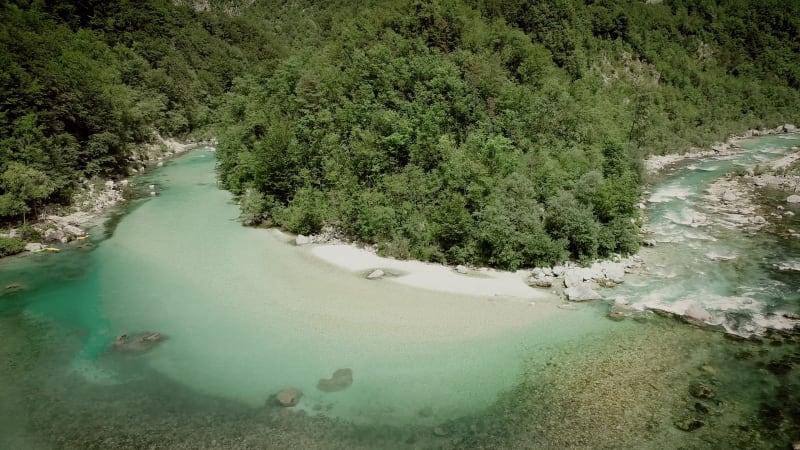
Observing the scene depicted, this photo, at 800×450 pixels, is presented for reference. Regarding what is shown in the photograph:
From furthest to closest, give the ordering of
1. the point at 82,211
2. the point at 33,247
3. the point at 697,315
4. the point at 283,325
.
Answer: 1. the point at 82,211
2. the point at 33,247
3. the point at 283,325
4. the point at 697,315

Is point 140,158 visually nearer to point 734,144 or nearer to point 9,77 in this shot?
point 9,77

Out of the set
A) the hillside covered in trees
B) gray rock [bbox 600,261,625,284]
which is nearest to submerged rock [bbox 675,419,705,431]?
gray rock [bbox 600,261,625,284]

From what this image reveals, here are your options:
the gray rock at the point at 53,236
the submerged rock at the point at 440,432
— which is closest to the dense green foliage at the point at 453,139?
the submerged rock at the point at 440,432

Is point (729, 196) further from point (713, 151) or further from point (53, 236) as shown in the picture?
point (53, 236)

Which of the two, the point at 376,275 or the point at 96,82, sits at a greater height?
the point at 96,82

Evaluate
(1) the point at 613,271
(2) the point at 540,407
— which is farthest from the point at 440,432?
(1) the point at 613,271

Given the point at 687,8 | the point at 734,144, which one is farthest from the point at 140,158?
the point at 687,8
